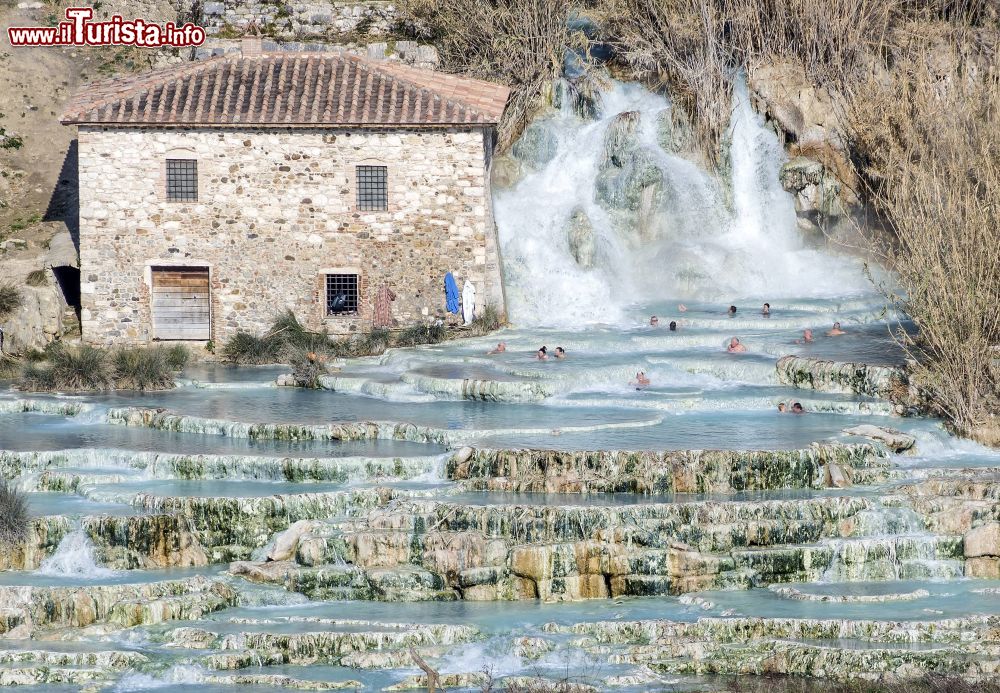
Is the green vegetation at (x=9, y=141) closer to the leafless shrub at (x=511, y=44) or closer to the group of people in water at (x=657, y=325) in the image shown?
the leafless shrub at (x=511, y=44)

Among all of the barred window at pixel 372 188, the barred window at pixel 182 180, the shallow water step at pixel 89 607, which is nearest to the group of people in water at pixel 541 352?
the barred window at pixel 372 188

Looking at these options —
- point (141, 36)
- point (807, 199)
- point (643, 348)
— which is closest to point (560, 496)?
point (643, 348)

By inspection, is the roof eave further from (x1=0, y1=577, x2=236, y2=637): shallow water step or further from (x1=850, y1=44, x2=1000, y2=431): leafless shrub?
(x1=0, y1=577, x2=236, y2=637): shallow water step

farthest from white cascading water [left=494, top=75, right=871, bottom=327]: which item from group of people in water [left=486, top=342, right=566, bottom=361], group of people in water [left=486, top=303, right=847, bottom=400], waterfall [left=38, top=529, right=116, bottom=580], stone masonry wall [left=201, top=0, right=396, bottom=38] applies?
waterfall [left=38, top=529, right=116, bottom=580]

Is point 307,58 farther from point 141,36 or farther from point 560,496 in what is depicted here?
point 560,496

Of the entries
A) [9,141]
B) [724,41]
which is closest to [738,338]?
[724,41]

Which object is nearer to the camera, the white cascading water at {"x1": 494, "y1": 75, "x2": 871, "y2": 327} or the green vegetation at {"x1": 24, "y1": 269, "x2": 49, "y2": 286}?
the green vegetation at {"x1": 24, "y1": 269, "x2": 49, "y2": 286}

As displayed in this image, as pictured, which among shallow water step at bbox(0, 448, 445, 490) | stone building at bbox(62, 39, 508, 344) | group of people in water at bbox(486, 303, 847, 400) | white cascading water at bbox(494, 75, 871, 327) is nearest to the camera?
shallow water step at bbox(0, 448, 445, 490)
